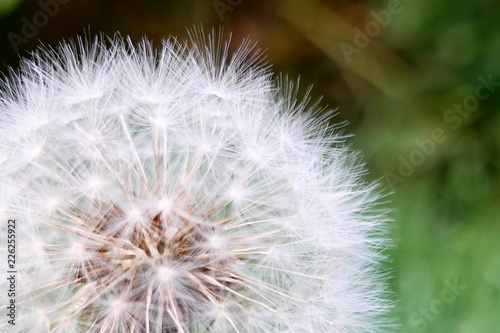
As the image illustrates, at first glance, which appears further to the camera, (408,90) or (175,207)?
(408,90)

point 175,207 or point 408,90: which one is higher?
point 408,90

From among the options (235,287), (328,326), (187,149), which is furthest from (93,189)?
(328,326)

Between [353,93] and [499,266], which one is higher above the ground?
[353,93]

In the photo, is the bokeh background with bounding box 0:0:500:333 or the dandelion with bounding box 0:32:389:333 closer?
the dandelion with bounding box 0:32:389:333

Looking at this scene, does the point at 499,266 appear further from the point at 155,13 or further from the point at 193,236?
the point at 155,13
